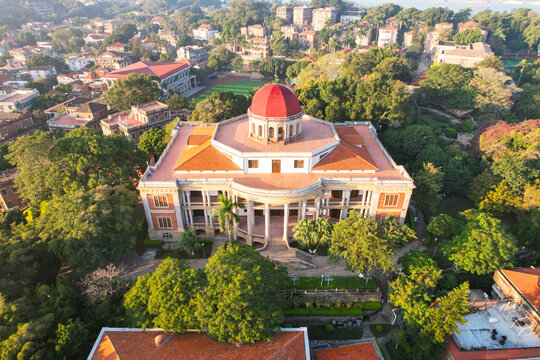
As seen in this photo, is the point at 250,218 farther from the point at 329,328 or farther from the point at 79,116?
the point at 79,116

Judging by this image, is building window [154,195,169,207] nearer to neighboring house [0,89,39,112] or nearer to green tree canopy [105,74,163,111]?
green tree canopy [105,74,163,111]

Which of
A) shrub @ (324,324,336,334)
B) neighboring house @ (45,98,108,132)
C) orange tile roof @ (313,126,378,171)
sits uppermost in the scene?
orange tile roof @ (313,126,378,171)

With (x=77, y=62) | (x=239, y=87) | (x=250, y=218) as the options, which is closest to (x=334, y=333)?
(x=250, y=218)

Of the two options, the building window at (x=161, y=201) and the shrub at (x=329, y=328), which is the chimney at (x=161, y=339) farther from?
the building window at (x=161, y=201)

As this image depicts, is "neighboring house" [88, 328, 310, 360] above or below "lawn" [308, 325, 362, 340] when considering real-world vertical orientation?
above

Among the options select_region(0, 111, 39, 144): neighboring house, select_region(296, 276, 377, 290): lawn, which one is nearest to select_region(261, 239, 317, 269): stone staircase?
select_region(296, 276, 377, 290): lawn

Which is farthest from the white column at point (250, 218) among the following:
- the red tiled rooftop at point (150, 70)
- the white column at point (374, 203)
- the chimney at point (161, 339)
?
the red tiled rooftop at point (150, 70)

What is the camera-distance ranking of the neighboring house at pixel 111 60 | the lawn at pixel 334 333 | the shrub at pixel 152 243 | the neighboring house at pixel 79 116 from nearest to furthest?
1. the lawn at pixel 334 333
2. the shrub at pixel 152 243
3. the neighboring house at pixel 79 116
4. the neighboring house at pixel 111 60
